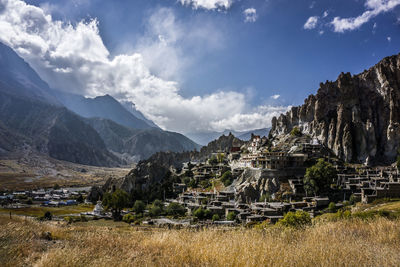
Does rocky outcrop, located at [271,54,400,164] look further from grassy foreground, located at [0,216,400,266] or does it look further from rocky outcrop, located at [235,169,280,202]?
grassy foreground, located at [0,216,400,266]

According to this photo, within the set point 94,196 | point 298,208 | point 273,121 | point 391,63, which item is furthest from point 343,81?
point 94,196

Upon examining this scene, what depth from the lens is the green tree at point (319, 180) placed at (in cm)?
5441

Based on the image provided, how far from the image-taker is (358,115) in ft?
295

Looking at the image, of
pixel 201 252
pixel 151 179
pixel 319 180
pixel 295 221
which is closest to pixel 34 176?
pixel 151 179

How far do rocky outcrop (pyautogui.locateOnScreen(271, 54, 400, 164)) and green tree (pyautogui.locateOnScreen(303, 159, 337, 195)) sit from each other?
87.6 ft

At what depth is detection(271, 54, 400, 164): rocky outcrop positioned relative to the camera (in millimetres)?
79625

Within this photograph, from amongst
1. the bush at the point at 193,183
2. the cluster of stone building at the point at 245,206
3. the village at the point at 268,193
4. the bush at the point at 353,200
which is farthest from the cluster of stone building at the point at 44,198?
the bush at the point at 353,200

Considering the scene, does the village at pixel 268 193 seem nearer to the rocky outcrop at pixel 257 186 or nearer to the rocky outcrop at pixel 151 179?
the rocky outcrop at pixel 257 186

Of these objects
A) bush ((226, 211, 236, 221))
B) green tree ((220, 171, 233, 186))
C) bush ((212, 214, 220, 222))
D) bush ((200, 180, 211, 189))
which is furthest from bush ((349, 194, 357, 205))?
bush ((200, 180, 211, 189))

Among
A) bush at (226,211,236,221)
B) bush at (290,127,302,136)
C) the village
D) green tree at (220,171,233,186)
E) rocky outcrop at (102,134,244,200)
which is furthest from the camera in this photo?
bush at (290,127,302,136)

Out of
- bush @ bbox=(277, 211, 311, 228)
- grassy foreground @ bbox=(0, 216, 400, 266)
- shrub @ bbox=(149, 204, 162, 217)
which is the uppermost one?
grassy foreground @ bbox=(0, 216, 400, 266)

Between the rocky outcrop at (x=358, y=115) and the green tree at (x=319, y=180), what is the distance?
26688 mm

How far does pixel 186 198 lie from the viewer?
66312 millimetres

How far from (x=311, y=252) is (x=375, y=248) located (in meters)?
1.85
